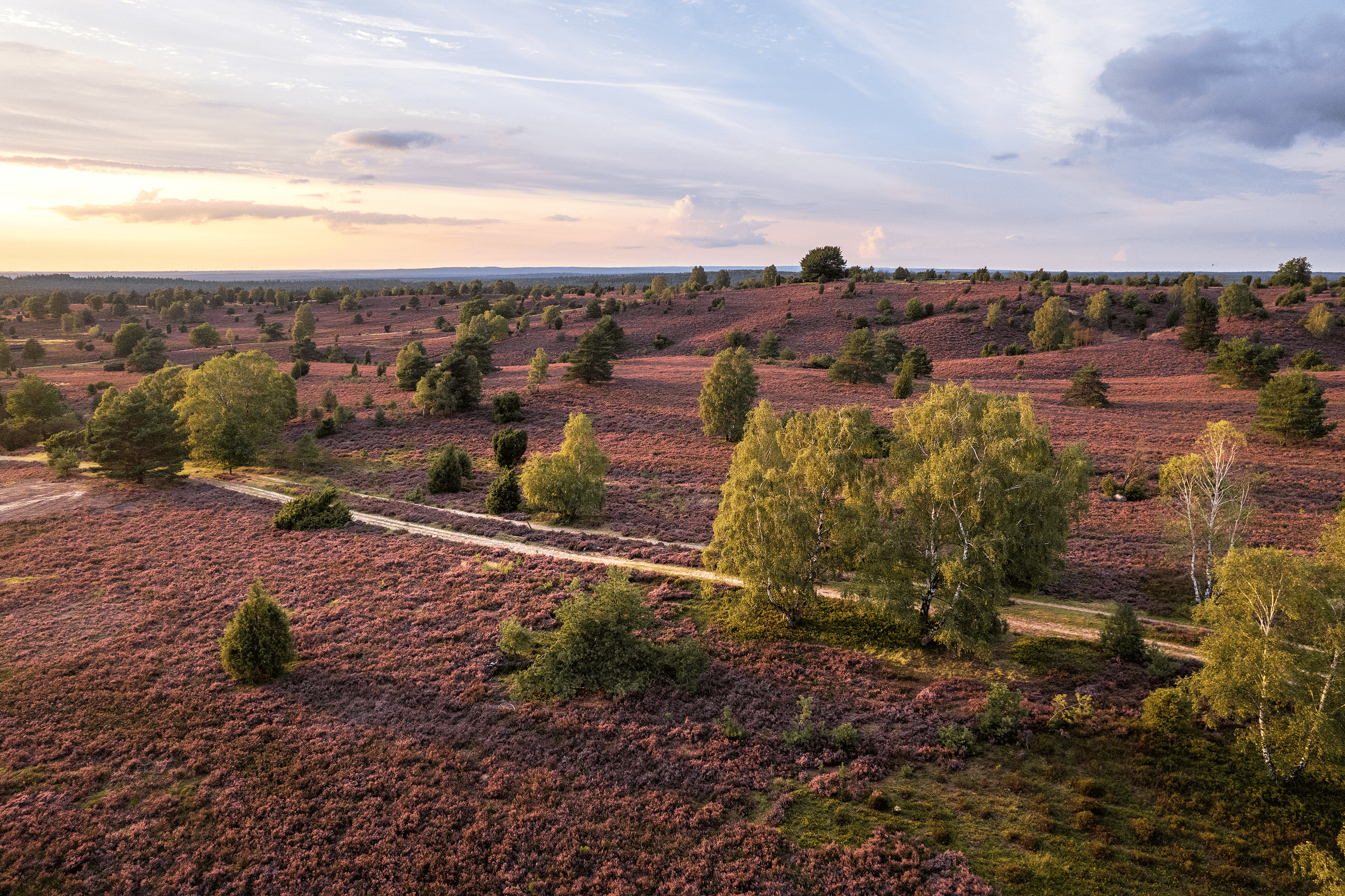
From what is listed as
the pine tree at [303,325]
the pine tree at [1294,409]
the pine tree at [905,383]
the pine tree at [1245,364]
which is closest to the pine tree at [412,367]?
the pine tree at [905,383]

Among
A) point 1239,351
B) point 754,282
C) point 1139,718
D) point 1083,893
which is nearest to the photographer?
point 1083,893

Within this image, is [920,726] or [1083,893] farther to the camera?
[920,726]

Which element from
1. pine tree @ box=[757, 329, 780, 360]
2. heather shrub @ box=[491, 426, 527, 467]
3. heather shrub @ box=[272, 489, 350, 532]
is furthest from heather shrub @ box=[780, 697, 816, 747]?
pine tree @ box=[757, 329, 780, 360]

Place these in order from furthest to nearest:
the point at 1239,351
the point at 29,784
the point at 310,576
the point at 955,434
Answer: the point at 1239,351, the point at 310,576, the point at 955,434, the point at 29,784

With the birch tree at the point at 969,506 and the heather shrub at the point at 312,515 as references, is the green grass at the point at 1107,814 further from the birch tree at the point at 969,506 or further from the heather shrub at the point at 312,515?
the heather shrub at the point at 312,515

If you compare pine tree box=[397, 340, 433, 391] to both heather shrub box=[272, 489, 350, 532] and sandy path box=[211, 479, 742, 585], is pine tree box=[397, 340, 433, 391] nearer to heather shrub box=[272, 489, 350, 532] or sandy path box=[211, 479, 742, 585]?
sandy path box=[211, 479, 742, 585]

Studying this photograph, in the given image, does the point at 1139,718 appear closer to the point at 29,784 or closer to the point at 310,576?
the point at 29,784

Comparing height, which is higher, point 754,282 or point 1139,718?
point 754,282

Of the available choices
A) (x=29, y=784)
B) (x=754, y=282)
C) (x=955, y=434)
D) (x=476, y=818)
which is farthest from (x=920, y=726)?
(x=754, y=282)

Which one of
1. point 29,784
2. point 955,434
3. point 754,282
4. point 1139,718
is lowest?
point 29,784
